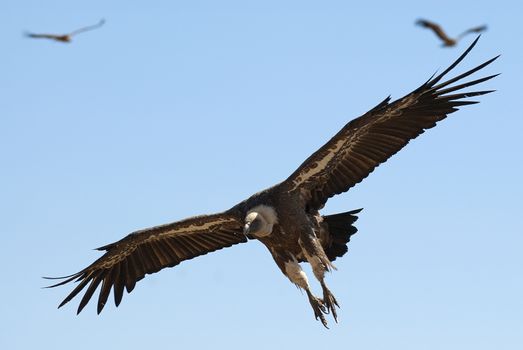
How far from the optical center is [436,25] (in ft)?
47.9

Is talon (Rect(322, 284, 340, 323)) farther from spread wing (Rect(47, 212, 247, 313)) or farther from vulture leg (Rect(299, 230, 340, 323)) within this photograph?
spread wing (Rect(47, 212, 247, 313))

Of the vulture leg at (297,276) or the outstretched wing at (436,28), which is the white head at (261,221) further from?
the outstretched wing at (436,28)

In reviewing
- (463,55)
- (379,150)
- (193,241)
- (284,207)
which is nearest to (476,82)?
(463,55)

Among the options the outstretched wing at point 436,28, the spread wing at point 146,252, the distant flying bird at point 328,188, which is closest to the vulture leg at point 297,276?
the distant flying bird at point 328,188

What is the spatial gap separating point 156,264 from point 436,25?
574cm

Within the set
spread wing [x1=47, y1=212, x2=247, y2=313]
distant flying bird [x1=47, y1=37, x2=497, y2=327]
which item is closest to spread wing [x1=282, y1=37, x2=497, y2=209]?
distant flying bird [x1=47, y1=37, x2=497, y2=327]

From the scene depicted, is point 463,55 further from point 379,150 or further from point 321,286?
point 321,286

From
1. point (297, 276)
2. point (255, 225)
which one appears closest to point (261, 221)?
point (255, 225)

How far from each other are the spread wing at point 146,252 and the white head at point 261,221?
1.65 m

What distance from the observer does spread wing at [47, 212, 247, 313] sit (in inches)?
674

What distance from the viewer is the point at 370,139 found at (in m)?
15.2

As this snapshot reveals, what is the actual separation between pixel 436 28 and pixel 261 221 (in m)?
3.27

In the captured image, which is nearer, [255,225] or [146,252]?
[255,225]

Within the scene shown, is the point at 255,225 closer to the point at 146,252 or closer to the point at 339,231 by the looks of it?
the point at 339,231
